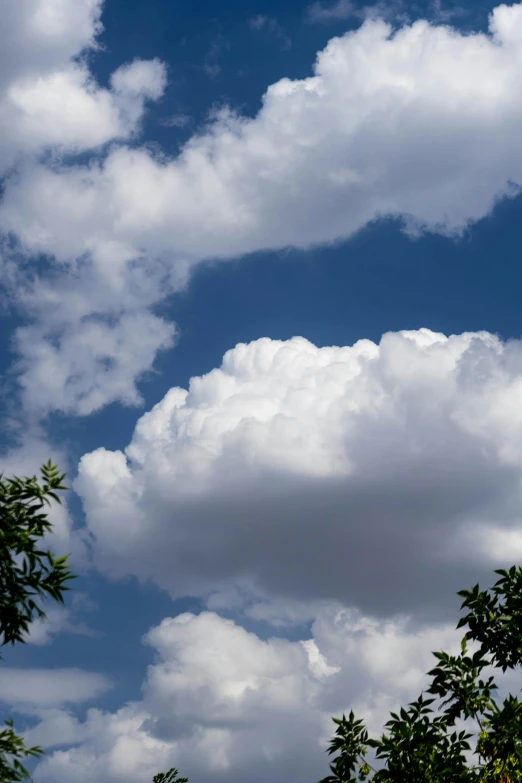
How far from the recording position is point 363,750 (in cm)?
2030

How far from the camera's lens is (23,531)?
16.5 meters

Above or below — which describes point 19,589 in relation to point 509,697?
above

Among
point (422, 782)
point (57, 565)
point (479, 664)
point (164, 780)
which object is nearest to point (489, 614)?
point (479, 664)

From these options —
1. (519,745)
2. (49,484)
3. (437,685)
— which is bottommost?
(519,745)

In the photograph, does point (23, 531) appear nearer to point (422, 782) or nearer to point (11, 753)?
point (11, 753)

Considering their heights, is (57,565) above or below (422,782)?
above

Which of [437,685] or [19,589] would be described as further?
[437,685]

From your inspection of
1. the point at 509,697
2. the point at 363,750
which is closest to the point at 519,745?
the point at 509,697

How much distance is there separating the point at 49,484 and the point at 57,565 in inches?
58.9

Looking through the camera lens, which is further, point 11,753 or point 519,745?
point 519,745

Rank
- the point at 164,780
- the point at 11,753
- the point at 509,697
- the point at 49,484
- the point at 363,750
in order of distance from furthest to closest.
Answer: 1. the point at 164,780
2. the point at 363,750
3. the point at 509,697
4. the point at 49,484
5. the point at 11,753

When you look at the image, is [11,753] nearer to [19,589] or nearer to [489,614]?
[19,589]

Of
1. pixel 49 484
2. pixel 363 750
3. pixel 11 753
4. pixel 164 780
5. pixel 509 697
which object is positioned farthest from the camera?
pixel 164 780

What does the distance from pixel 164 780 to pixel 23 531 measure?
104ft
